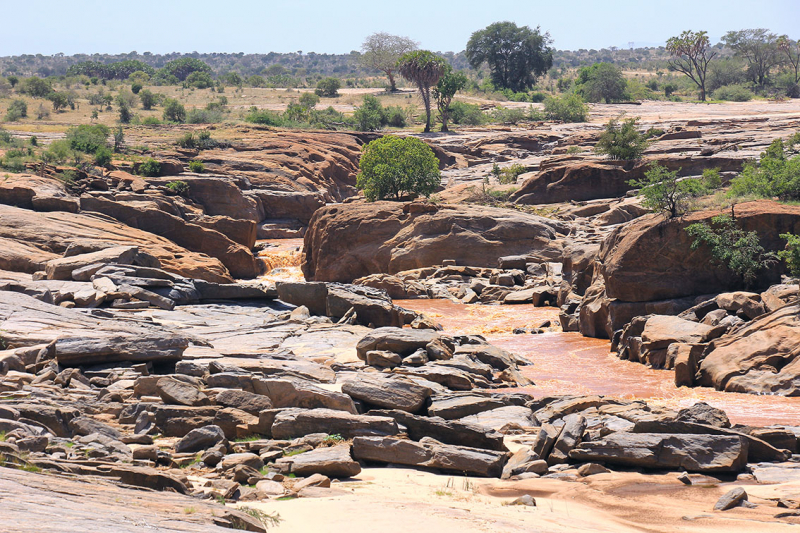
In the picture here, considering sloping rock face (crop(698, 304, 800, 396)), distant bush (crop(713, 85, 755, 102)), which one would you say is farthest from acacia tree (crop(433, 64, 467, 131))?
sloping rock face (crop(698, 304, 800, 396))

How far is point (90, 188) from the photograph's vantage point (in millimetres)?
31219

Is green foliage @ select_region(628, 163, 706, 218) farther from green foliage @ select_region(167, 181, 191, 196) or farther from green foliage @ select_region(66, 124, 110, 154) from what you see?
green foliage @ select_region(66, 124, 110, 154)

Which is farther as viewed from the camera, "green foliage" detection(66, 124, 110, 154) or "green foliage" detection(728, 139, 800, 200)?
"green foliage" detection(66, 124, 110, 154)

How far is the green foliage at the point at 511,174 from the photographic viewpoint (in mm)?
38406

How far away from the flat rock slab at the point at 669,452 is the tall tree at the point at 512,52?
248 feet

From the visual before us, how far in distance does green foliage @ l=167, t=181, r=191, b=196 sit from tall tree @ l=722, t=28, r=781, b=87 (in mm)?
61682

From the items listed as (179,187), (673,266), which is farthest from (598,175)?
(179,187)

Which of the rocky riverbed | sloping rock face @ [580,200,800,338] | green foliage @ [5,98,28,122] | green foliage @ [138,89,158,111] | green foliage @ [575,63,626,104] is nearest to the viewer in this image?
the rocky riverbed

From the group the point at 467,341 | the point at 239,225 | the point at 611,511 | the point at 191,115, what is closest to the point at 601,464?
the point at 611,511

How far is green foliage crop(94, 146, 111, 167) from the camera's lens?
3591cm

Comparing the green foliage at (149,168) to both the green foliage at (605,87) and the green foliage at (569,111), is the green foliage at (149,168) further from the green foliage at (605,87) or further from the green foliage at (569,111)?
the green foliage at (605,87)

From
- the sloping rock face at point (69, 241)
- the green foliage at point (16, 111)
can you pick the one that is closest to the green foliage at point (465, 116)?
the green foliage at point (16, 111)

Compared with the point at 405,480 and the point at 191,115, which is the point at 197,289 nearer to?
the point at 405,480

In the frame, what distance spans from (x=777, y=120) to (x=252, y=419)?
45.8m
